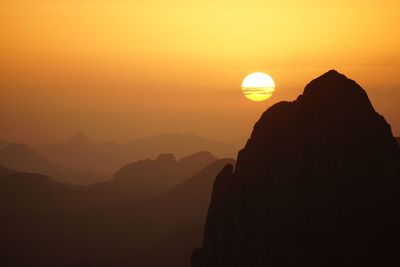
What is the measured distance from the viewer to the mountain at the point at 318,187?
11788 cm

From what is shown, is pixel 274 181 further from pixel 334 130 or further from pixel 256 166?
pixel 334 130

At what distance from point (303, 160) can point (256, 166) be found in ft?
34.9

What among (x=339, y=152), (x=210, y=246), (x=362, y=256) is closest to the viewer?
(x=362, y=256)

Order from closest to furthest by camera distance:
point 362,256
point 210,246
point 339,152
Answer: point 362,256
point 339,152
point 210,246

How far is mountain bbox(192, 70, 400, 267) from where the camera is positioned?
387ft

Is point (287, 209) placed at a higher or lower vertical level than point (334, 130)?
lower

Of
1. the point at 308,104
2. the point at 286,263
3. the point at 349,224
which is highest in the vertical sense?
the point at 308,104

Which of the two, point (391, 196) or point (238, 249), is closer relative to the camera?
point (391, 196)

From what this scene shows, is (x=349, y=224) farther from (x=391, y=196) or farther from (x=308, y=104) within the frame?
(x=308, y=104)

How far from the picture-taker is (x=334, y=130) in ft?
407

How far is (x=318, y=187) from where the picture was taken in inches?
4801

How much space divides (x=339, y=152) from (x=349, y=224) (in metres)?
14.1

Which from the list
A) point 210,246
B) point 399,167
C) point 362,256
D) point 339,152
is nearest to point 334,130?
point 339,152

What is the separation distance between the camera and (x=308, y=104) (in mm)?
126875
